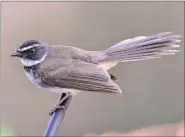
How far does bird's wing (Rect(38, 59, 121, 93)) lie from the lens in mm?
2197

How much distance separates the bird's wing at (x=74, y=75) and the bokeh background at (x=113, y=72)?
65.8 inches

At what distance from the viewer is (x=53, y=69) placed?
228 centimetres

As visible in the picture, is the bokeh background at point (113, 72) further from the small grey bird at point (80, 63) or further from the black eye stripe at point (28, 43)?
the black eye stripe at point (28, 43)

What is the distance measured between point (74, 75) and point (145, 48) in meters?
0.33

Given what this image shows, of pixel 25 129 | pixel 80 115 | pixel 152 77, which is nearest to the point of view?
pixel 25 129

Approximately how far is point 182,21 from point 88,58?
2.72 m

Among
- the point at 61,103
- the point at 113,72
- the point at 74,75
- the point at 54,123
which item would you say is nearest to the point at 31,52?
the point at 74,75

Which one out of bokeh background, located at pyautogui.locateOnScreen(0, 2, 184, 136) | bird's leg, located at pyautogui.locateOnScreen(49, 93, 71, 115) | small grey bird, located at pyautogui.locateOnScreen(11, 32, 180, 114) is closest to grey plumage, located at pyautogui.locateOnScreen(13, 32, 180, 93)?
small grey bird, located at pyautogui.locateOnScreen(11, 32, 180, 114)

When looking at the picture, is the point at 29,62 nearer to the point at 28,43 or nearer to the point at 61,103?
the point at 28,43

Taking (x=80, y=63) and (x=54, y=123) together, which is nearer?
(x=54, y=123)

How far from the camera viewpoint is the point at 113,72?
4133 millimetres

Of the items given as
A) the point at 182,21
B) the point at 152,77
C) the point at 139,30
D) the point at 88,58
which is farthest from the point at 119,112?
the point at 88,58

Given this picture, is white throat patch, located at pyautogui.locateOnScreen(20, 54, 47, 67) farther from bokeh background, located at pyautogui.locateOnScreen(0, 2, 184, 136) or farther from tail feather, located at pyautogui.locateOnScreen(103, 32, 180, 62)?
bokeh background, located at pyautogui.locateOnScreen(0, 2, 184, 136)

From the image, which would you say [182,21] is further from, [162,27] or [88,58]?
[88,58]
